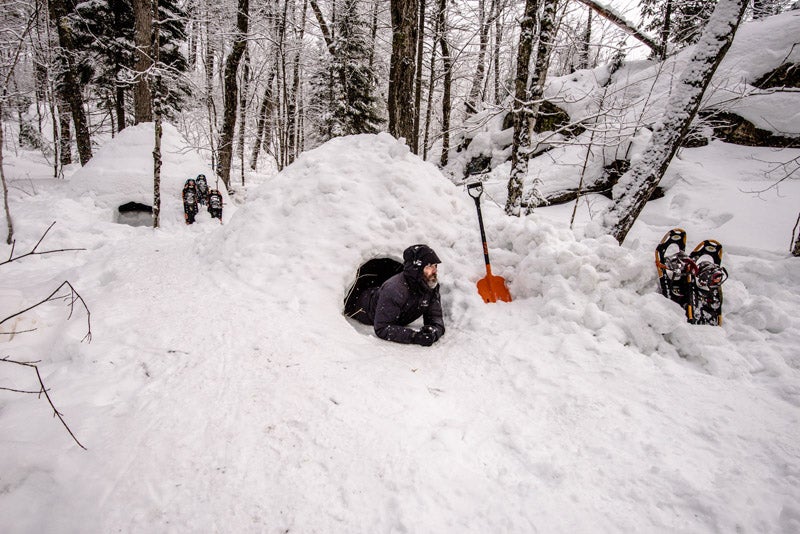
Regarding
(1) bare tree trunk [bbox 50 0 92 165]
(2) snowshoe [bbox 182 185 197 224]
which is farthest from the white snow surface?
(1) bare tree trunk [bbox 50 0 92 165]

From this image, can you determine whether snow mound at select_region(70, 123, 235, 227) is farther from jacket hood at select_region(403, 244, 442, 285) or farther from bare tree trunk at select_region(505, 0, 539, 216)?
bare tree trunk at select_region(505, 0, 539, 216)

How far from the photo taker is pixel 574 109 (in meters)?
10.1

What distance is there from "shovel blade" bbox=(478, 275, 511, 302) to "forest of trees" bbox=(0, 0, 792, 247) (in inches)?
92.1

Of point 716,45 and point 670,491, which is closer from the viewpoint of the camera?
point 670,491

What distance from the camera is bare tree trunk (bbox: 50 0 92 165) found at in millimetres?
9383

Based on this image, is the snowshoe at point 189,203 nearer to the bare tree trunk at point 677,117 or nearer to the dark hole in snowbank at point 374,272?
the dark hole in snowbank at point 374,272

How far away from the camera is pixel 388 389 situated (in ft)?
7.94

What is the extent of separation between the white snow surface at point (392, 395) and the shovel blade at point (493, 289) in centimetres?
11

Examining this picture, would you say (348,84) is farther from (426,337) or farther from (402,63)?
(426,337)

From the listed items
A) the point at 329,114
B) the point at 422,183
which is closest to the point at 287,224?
the point at 422,183

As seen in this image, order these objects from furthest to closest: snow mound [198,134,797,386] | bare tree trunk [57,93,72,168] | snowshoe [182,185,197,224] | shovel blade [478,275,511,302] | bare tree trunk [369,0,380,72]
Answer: bare tree trunk [369,0,380,72]
bare tree trunk [57,93,72,168]
snowshoe [182,185,197,224]
shovel blade [478,275,511,302]
snow mound [198,134,797,386]

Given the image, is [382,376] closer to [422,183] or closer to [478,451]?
[478,451]

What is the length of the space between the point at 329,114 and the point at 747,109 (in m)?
14.2

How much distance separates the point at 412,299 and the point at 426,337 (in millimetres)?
485
